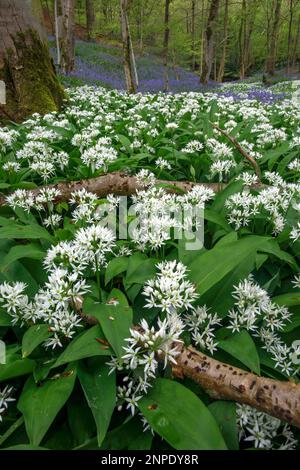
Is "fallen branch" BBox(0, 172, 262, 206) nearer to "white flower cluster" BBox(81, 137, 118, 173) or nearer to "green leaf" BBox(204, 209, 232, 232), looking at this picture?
"white flower cluster" BBox(81, 137, 118, 173)

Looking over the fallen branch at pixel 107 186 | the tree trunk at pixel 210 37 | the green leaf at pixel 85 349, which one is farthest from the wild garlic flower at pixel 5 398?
the tree trunk at pixel 210 37

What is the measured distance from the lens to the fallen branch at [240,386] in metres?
1.24

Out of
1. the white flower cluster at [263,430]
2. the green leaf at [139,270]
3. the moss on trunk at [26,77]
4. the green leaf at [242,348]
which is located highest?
the moss on trunk at [26,77]

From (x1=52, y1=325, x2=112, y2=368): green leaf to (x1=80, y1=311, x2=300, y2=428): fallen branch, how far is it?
29 centimetres

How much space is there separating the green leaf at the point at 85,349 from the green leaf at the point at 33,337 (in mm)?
120

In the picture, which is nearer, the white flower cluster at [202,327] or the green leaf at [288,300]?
the white flower cluster at [202,327]

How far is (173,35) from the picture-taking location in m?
34.0

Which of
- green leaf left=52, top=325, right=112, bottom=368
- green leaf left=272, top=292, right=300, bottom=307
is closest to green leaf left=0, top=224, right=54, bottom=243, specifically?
green leaf left=52, top=325, right=112, bottom=368

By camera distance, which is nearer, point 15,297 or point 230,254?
point 15,297

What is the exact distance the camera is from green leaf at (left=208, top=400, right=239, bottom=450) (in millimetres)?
1291

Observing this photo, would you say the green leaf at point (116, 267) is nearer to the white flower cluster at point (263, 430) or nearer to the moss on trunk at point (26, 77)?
the white flower cluster at point (263, 430)

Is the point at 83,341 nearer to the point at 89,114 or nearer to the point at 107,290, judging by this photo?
the point at 107,290

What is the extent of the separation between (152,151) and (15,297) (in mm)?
3109

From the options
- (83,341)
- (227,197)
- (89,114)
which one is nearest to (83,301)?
(83,341)
